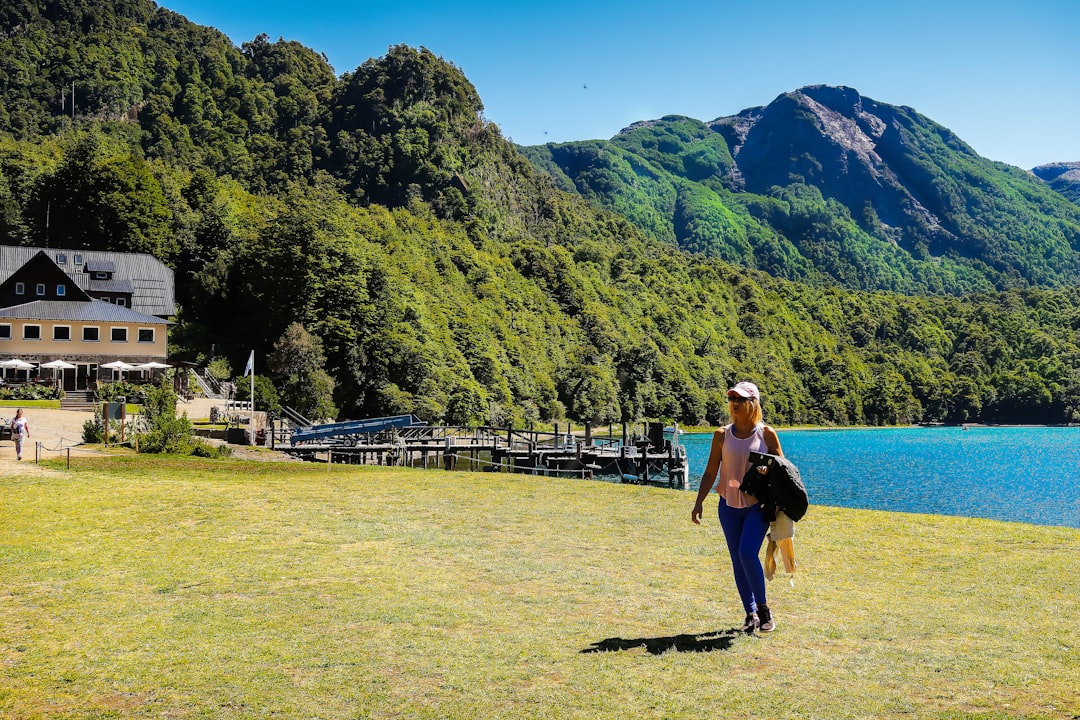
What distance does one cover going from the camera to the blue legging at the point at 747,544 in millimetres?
9562

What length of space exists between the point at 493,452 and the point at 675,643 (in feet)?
165

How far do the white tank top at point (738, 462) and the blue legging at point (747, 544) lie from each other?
12cm

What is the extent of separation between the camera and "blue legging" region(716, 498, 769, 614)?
9.56 meters

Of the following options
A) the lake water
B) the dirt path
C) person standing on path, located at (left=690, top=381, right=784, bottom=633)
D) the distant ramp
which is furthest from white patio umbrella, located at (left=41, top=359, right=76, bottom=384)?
person standing on path, located at (left=690, top=381, right=784, bottom=633)

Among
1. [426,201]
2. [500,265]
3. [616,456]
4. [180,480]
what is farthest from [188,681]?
[426,201]

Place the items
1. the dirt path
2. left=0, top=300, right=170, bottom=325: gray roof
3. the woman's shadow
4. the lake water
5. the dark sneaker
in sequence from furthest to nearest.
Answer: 1. left=0, top=300, right=170, bottom=325: gray roof
2. the lake water
3. the dirt path
4. the dark sneaker
5. the woman's shadow

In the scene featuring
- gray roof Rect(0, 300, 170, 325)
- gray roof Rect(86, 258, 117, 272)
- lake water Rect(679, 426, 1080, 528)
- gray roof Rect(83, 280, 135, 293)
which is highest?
gray roof Rect(86, 258, 117, 272)

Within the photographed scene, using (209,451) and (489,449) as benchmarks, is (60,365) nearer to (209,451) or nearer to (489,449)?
(489,449)

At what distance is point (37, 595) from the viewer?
37.3 feet

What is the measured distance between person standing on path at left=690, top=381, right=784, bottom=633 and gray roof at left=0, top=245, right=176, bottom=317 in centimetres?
8179

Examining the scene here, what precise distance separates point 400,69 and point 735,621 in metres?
203

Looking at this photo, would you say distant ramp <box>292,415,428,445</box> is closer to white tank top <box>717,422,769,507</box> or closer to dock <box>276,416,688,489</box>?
dock <box>276,416,688,489</box>

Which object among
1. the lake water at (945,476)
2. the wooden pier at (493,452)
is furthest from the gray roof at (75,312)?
the lake water at (945,476)

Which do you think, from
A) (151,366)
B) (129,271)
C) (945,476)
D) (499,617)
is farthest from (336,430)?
(945,476)
